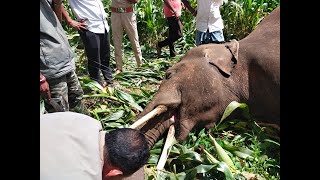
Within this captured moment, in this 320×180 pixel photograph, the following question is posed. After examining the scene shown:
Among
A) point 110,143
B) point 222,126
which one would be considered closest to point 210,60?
point 222,126

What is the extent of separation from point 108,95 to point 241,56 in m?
1.44

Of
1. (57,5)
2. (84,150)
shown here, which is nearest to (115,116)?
(57,5)

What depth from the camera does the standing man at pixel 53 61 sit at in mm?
3789

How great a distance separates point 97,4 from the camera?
18.1 feet

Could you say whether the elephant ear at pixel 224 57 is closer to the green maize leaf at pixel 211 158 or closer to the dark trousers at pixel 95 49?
the green maize leaf at pixel 211 158

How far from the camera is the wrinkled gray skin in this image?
4305 millimetres

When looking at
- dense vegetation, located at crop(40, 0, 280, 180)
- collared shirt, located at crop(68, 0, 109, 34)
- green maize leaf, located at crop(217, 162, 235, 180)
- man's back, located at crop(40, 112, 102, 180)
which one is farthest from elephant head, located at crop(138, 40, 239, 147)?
man's back, located at crop(40, 112, 102, 180)

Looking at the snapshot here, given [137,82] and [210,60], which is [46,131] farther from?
[137,82]

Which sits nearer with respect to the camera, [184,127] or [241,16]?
[184,127]

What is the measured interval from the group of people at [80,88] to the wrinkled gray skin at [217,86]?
0.81 m

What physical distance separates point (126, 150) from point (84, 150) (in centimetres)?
24

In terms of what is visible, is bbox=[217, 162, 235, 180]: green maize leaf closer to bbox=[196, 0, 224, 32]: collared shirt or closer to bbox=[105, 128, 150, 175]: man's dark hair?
bbox=[105, 128, 150, 175]: man's dark hair

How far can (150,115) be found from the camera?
13.4 feet

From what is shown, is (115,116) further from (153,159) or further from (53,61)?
(53,61)
